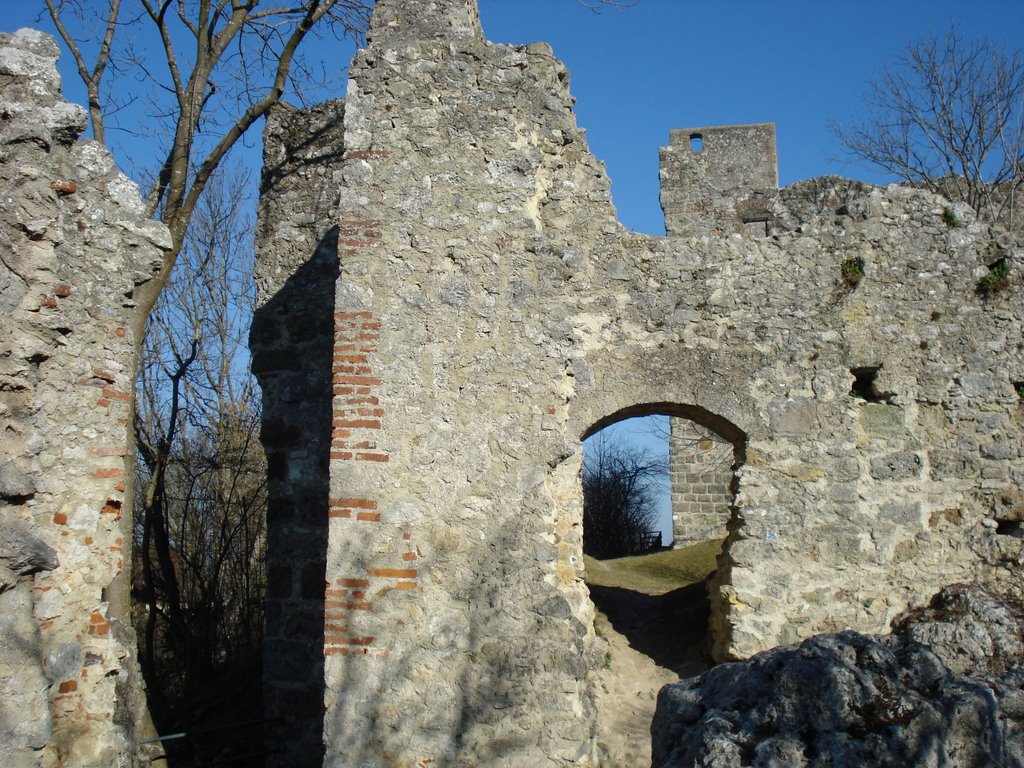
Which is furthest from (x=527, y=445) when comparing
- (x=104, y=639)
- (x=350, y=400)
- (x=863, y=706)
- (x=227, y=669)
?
(x=227, y=669)

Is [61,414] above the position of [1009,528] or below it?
above

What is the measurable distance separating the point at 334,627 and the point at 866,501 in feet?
11.4

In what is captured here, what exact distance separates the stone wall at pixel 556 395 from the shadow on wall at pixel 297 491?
0.22ft

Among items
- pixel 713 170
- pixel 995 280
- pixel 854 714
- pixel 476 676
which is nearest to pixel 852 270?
pixel 995 280

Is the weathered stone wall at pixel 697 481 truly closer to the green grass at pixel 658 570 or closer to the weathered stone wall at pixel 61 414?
the green grass at pixel 658 570

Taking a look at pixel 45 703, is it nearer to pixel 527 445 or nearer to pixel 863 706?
pixel 527 445

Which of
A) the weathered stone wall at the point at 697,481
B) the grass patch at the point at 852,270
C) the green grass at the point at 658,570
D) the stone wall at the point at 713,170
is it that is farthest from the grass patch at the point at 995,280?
the stone wall at the point at 713,170

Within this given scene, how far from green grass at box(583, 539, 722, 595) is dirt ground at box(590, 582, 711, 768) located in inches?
42.4

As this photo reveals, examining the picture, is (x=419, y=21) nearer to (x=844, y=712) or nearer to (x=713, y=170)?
(x=844, y=712)

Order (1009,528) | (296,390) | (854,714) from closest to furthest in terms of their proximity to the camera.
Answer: (854,714) → (1009,528) → (296,390)

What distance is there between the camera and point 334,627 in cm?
476

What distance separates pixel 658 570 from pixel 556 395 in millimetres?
5693

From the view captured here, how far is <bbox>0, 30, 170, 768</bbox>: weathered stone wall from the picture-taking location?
3789 mm

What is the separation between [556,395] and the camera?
5.03m
